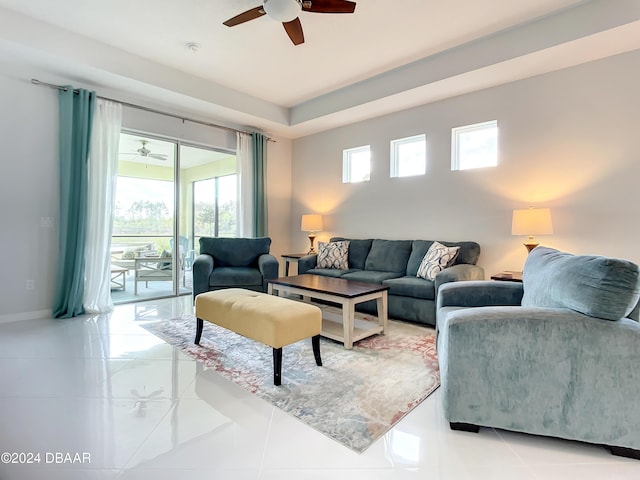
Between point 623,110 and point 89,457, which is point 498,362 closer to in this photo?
point 89,457

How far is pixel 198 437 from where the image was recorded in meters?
1.63

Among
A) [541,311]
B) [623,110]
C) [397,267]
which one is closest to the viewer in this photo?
[541,311]

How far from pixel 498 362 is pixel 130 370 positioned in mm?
2325

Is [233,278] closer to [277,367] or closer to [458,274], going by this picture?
[277,367]

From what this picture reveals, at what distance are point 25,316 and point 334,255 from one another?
3.51 metres

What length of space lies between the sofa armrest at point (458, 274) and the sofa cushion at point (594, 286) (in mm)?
1391

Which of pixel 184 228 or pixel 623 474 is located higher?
pixel 184 228

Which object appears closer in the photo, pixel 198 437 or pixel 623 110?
pixel 198 437

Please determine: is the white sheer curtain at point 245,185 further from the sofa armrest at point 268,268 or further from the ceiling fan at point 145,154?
the sofa armrest at point 268,268

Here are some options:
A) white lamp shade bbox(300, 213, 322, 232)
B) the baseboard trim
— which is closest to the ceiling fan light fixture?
white lamp shade bbox(300, 213, 322, 232)

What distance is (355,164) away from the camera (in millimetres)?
5281

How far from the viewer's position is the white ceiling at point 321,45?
279cm

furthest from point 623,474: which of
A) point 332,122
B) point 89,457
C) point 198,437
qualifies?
point 332,122

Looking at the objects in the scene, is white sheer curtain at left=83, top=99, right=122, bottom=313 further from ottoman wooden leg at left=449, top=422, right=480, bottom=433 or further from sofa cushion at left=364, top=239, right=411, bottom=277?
ottoman wooden leg at left=449, top=422, right=480, bottom=433
